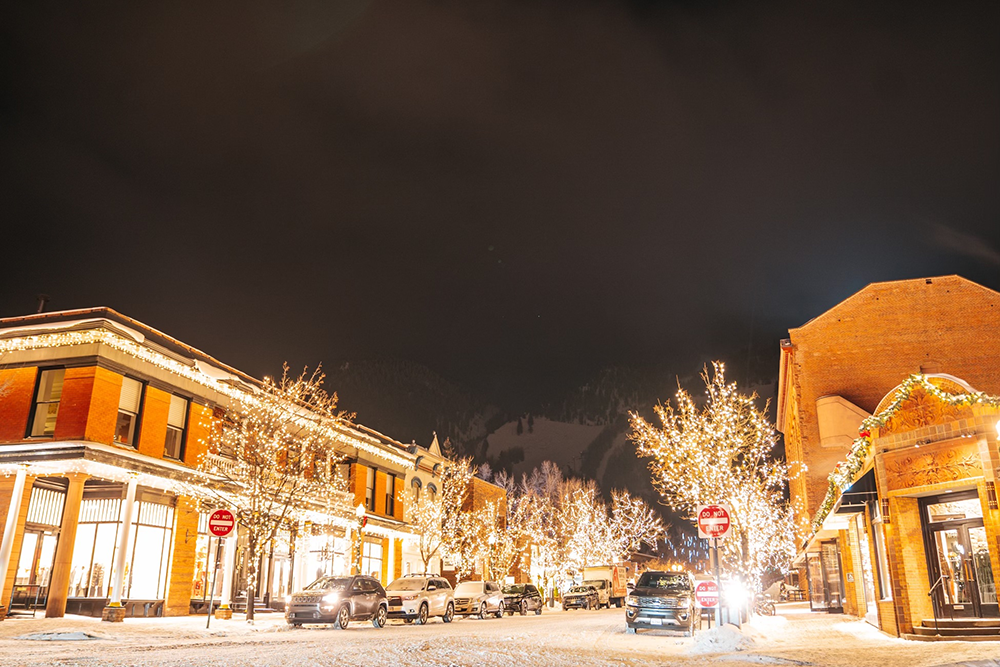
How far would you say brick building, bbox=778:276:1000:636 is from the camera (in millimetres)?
14883

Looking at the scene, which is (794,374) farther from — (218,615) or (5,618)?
(5,618)

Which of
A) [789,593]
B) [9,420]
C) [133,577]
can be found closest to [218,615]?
[133,577]

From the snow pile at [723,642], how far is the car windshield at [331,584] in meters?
10.4

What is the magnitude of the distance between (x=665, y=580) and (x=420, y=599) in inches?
344

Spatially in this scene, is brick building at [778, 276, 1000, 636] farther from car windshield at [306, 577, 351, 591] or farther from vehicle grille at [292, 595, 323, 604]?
vehicle grille at [292, 595, 323, 604]

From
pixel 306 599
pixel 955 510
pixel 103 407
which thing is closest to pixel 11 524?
pixel 103 407

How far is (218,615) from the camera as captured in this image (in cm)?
2333

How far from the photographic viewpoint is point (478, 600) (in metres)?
28.9

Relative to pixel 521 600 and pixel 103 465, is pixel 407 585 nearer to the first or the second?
pixel 521 600

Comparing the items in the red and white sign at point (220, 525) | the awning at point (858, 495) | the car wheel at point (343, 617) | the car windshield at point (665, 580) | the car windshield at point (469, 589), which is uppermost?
the awning at point (858, 495)

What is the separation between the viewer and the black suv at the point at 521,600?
33.0m

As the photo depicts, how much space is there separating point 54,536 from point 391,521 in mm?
17935

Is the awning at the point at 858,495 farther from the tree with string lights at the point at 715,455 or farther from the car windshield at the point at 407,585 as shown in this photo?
the car windshield at the point at 407,585

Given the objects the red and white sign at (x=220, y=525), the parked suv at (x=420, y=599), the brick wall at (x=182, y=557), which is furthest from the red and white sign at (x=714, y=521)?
the brick wall at (x=182, y=557)
